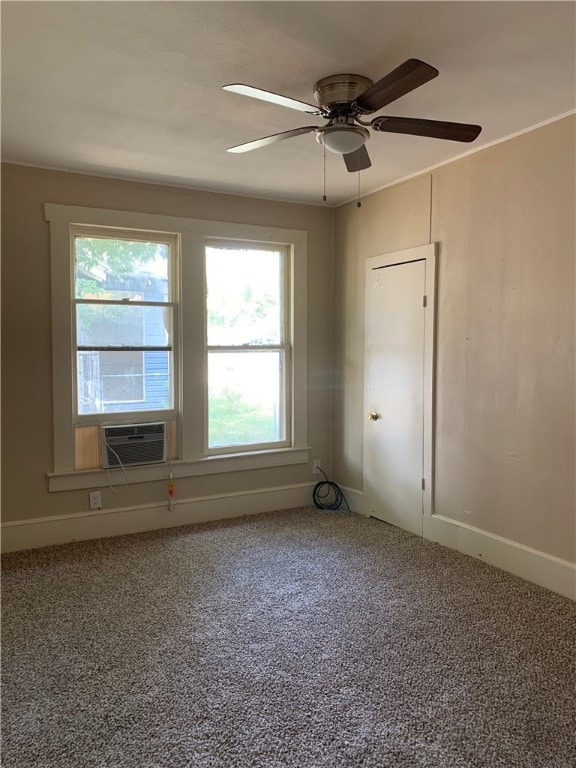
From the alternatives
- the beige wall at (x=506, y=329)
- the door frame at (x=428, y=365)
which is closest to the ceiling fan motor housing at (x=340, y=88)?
the beige wall at (x=506, y=329)

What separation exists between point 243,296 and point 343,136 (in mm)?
2066

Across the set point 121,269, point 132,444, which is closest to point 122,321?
point 121,269

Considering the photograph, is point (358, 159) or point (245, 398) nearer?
point (358, 159)

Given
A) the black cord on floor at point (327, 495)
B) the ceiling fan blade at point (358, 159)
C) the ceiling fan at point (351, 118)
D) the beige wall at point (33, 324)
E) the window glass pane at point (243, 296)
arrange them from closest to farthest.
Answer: the ceiling fan at point (351, 118) < the ceiling fan blade at point (358, 159) < the beige wall at point (33, 324) < the window glass pane at point (243, 296) < the black cord on floor at point (327, 495)

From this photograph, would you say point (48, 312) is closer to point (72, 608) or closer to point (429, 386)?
point (72, 608)

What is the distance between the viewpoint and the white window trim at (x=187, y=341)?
137 inches

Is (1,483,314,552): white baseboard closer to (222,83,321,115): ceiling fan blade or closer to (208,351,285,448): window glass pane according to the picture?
(208,351,285,448): window glass pane

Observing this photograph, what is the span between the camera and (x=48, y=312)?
11.3 ft

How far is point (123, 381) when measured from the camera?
12.3ft

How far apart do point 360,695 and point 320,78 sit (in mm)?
2552

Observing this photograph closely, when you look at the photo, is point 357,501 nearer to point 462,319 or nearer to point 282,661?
point 462,319

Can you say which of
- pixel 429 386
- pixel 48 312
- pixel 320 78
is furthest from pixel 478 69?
pixel 48 312

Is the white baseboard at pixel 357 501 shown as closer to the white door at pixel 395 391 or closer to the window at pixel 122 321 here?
the white door at pixel 395 391

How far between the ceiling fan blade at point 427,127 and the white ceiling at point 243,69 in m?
0.27
